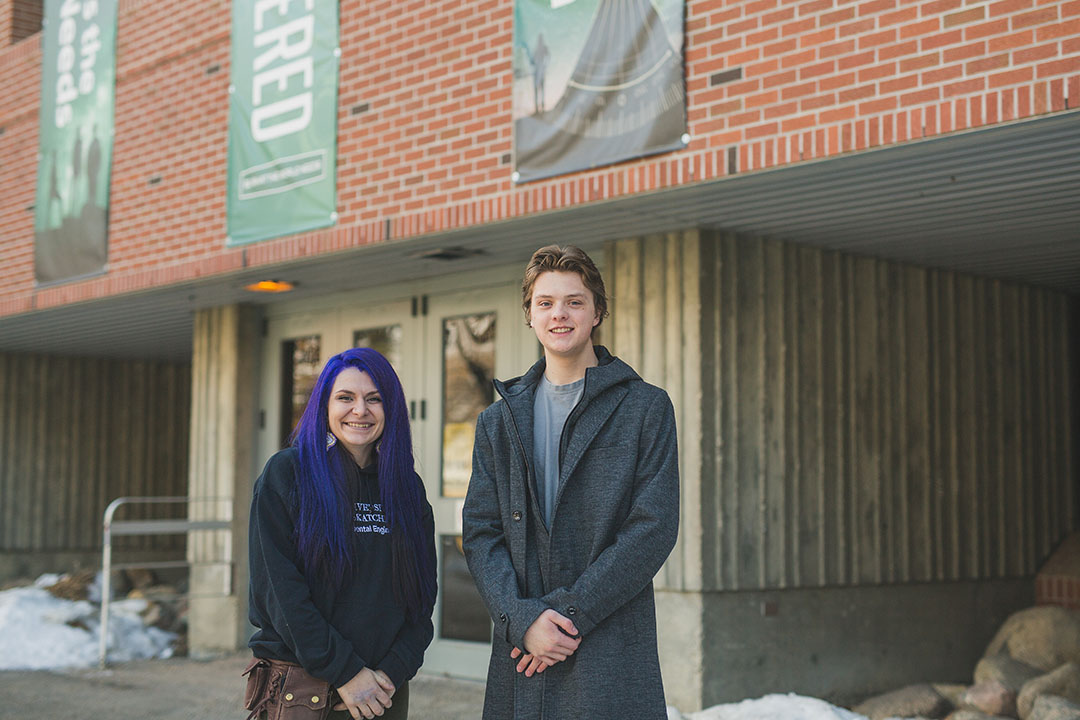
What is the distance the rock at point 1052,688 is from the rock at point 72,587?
9.17m

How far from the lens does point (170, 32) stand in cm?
988

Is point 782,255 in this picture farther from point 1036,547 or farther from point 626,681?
point 626,681

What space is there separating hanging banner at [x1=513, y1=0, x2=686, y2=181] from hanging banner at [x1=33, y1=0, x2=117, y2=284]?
4617 millimetres

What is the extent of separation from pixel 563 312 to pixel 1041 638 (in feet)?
21.4

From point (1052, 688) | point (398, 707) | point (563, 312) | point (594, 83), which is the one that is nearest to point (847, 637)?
point (1052, 688)

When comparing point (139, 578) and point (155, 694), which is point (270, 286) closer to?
point (155, 694)

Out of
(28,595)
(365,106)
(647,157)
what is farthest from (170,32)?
(28,595)

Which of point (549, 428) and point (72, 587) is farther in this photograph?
point (72, 587)

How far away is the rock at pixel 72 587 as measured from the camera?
42.1 feet

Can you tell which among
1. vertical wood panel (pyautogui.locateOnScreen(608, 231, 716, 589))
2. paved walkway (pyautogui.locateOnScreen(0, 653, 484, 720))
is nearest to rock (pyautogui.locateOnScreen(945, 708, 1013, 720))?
vertical wood panel (pyautogui.locateOnScreen(608, 231, 716, 589))

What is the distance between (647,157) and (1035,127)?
197 centimetres

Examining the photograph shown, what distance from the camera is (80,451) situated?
49.5 feet

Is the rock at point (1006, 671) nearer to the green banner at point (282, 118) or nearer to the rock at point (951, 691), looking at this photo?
the rock at point (951, 691)

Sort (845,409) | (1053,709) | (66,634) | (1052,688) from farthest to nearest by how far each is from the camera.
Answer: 1. (66,634)
2. (845,409)
3. (1052,688)
4. (1053,709)
